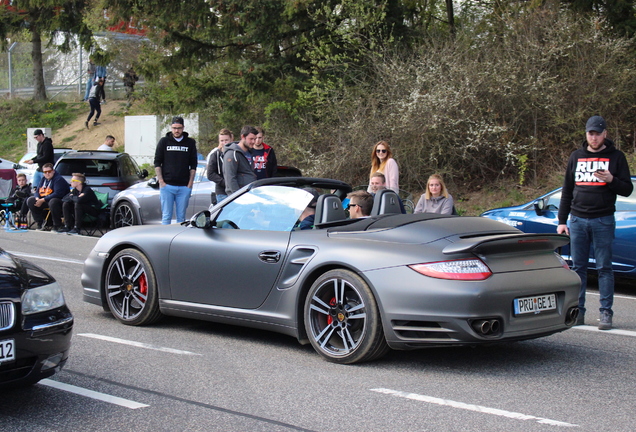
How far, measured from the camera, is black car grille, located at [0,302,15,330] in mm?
4368

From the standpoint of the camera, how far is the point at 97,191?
1731 cm

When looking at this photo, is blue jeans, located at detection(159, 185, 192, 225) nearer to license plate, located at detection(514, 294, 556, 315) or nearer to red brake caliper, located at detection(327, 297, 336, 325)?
red brake caliper, located at detection(327, 297, 336, 325)

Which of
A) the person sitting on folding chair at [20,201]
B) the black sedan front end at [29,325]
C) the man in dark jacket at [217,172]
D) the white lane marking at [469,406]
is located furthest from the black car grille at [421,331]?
the person sitting on folding chair at [20,201]

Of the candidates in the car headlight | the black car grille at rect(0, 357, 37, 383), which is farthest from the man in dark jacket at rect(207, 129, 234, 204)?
the black car grille at rect(0, 357, 37, 383)

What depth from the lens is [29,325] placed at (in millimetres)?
4504

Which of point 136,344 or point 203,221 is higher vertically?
point 203,221

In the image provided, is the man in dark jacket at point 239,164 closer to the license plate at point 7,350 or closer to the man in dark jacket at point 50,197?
the license plate at point 7,350

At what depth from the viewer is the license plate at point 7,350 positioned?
4.32 m

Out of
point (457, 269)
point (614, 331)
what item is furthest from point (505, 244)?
point (614, 331)

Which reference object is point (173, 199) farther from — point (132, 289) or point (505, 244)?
point (505, 244)

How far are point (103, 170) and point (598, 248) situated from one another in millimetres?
12884

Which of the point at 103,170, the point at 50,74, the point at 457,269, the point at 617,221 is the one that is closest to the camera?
the point at 457,269

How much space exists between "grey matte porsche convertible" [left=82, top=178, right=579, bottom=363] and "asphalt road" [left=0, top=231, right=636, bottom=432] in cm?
29

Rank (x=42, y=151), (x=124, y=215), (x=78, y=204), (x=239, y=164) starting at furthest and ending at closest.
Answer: (x=42, y=151)
(x=78, y=204)
(x=124, y=215)
(x=239, y=164)
